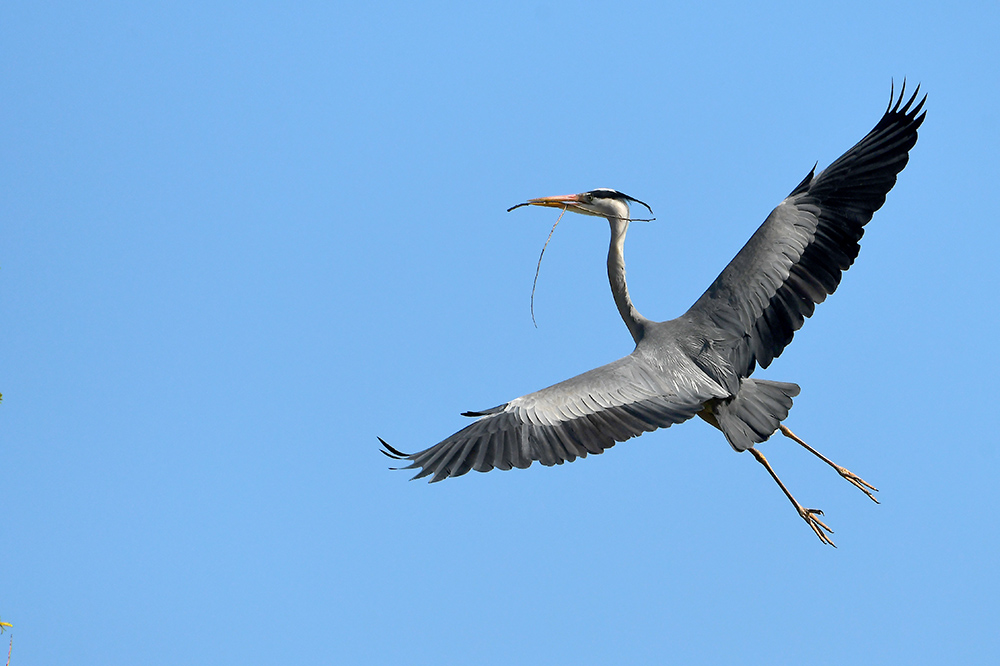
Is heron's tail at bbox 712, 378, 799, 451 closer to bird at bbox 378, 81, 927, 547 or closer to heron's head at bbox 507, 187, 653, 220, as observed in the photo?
bird at bbox 378, 81, 927, 547

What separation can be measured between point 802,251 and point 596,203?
206cm

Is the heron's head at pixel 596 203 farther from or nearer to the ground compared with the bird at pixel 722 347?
farther from the ground

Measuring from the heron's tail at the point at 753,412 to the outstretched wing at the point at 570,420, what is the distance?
7.0 inches

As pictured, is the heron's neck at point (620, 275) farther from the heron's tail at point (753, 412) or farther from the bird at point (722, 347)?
the heron's tail at point (753, 412)

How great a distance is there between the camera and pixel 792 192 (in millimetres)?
9742

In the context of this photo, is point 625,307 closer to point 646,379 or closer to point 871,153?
point 646,379

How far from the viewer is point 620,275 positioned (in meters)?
9.88

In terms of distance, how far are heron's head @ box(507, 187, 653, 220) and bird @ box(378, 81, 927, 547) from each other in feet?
0.04

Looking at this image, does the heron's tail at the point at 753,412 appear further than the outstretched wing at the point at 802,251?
No

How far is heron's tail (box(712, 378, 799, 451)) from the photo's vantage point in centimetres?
826

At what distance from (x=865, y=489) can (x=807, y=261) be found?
2.12 meters

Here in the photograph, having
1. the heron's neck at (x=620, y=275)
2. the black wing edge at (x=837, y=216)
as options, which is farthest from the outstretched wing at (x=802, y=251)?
the heron's neck at (x=620, y=275)

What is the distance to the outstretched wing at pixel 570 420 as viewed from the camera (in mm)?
7531

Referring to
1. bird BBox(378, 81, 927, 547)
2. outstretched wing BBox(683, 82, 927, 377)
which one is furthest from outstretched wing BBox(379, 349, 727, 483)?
outstretched wing BBox(683, 82, 927, 377)
